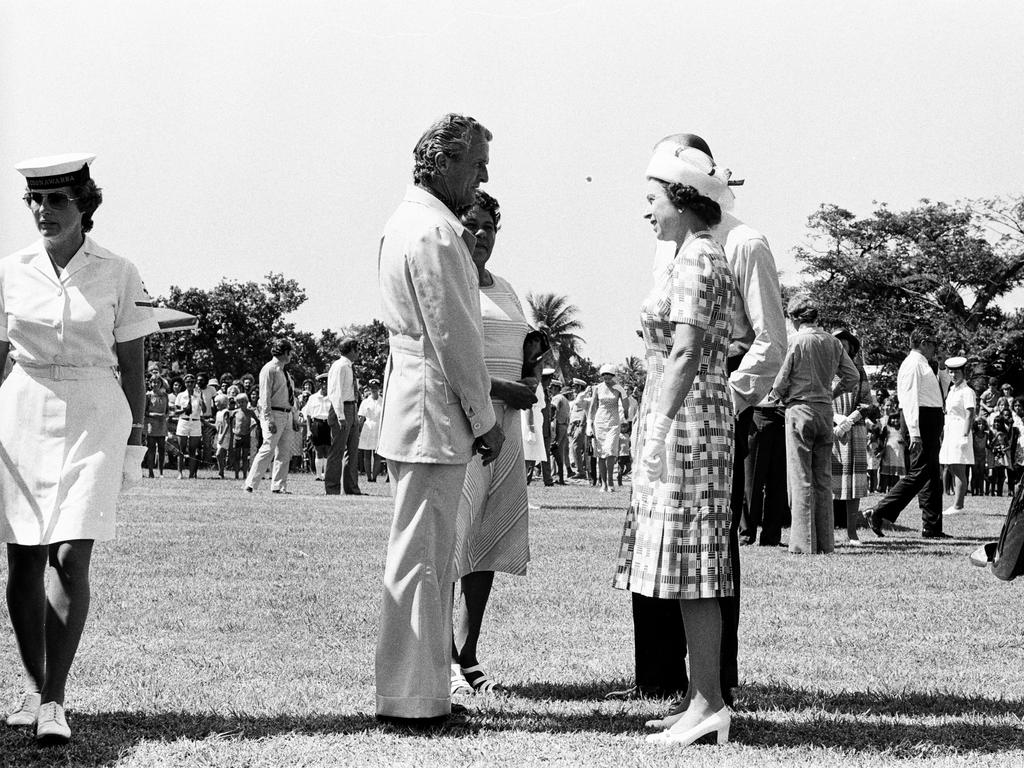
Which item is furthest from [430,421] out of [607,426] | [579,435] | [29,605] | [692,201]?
[579,435]

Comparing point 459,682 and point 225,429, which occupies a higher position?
point 225,429

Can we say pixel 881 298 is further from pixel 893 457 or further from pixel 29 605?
pixel 29 605

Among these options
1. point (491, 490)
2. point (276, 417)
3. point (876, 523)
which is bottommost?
point (876, 523)

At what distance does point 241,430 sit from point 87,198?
790 inches

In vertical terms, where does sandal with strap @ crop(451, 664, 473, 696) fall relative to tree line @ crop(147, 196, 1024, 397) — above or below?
below

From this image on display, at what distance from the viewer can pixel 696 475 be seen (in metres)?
4.39

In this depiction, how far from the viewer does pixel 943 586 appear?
8.55 metres

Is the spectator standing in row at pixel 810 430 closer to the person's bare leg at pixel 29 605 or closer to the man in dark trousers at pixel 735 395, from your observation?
the man in dark trousers at pixel 735 395

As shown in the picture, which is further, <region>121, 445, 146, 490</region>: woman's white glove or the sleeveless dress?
the sleeveless dress

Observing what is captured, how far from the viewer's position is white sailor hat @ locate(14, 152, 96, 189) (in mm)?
4375

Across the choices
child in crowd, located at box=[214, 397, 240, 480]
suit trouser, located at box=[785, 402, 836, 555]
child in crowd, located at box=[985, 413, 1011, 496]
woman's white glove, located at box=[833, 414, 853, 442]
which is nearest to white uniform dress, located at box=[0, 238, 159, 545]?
suit trouser, located at box=[785, 402, 836, 555]

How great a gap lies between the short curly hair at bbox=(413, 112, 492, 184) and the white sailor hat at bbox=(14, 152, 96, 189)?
1.20m

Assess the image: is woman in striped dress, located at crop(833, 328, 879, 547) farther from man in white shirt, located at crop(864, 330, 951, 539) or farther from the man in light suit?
the man in light suit

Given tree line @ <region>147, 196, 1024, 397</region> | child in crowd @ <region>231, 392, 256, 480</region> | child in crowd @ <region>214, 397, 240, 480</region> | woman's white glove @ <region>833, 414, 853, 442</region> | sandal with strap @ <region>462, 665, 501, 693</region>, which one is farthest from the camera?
tree line @ <region>147, 196, 1024, 397</region>
